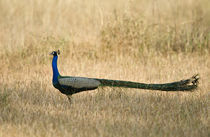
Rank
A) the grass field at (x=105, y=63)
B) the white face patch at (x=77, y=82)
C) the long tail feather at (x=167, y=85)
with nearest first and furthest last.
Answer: the grass field at (x=105, y=63), the white face patch at (x=77, y=82), the long tail feather at (x=167, y=85)

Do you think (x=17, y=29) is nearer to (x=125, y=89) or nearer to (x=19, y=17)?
(x=19, y=17)

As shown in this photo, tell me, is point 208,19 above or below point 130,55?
above

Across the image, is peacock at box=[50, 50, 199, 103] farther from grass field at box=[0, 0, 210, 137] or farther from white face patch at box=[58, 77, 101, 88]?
grass field at box=[0, 0, 210, 137]

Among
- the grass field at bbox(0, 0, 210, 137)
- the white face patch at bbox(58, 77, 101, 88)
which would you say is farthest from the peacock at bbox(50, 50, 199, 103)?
the grass field at bbox(0, 0, 210, 137)

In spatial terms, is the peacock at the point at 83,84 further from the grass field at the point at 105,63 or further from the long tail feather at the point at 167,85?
the grass field at the point at 105,63

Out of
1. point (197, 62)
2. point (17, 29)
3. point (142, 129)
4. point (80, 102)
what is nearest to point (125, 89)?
point (80, 102)

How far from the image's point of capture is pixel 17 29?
1080 centimetres

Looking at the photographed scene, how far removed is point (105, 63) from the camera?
363 inches

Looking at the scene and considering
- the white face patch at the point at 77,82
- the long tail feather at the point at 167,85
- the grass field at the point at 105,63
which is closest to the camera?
the grass field at the point at 105,63

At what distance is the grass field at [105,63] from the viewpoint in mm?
5307

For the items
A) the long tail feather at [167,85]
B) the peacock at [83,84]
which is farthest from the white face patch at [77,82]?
the long tail feather at [167,85]

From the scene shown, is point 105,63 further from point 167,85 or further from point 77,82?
point 77,82

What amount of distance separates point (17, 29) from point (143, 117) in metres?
6.00

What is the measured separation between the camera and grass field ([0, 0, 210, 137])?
17.4 feet
